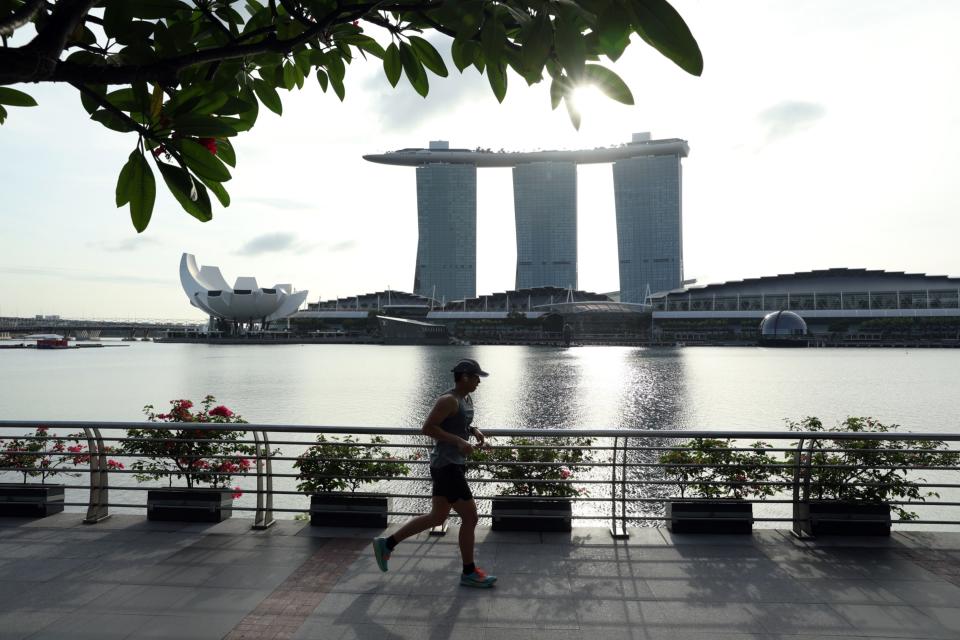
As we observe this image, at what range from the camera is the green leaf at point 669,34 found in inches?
51.1

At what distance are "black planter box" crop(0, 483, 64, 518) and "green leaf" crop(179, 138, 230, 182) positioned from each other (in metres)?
7.29

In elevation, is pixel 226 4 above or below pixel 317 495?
above

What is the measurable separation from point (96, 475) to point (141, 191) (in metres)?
6.87

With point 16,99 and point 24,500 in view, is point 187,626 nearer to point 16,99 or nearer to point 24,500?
point 16,99

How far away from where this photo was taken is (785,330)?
12044 cm

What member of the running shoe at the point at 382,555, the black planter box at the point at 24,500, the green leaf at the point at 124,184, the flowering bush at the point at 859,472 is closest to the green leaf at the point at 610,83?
the green leaf at the point at 124,184

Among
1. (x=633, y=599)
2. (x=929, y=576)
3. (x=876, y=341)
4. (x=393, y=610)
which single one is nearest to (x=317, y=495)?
(x=393, y=610)

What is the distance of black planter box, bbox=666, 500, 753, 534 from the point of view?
6.79m

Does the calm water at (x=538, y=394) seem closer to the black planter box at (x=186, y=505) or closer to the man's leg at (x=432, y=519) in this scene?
the black planter box at (x=186, y=505)

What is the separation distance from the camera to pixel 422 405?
33.0 metres

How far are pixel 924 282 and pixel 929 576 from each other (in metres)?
160

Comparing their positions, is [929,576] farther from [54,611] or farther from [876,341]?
[876,341]

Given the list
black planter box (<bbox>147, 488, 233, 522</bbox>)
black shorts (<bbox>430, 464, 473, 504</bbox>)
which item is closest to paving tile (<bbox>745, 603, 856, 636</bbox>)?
black shorts (<bbox>430, 464, 473, 504</bbox>)

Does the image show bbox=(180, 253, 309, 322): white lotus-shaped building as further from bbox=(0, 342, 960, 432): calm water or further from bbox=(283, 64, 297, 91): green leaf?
bbox=(283, 64, 297, 91): green leaf
